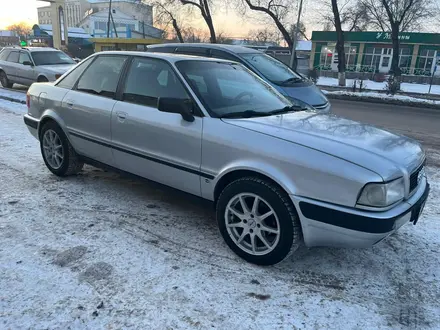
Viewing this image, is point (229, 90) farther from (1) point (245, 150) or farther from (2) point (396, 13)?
(2) point (396, 13)

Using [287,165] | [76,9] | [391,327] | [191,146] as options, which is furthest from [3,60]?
[76,9]

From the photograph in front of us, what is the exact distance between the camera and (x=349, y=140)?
2863mm

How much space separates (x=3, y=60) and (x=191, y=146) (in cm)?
1424

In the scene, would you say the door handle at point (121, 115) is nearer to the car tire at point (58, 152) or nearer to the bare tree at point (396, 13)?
the car tire at point (58, 152)

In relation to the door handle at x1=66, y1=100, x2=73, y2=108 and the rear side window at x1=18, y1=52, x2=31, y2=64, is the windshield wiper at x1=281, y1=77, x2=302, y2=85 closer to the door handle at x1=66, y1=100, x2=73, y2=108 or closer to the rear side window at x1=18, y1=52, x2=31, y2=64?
the door handle at x1=66, y1=100, x2=73, y2=108

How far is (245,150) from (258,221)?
1.83ft

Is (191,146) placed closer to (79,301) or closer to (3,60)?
(79,301)

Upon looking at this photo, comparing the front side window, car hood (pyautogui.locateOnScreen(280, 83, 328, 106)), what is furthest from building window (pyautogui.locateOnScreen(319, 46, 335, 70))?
the front side window

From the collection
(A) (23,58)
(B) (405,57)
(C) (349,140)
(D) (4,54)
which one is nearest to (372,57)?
(B) (405,57)

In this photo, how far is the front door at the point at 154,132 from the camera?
330 cm

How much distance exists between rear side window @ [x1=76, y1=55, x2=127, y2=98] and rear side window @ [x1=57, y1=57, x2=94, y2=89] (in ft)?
0.28

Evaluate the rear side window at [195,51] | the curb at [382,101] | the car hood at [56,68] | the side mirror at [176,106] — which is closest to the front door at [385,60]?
the curb at [382,101]

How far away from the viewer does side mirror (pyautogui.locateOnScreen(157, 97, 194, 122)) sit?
316cm

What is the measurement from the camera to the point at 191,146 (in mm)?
3254
